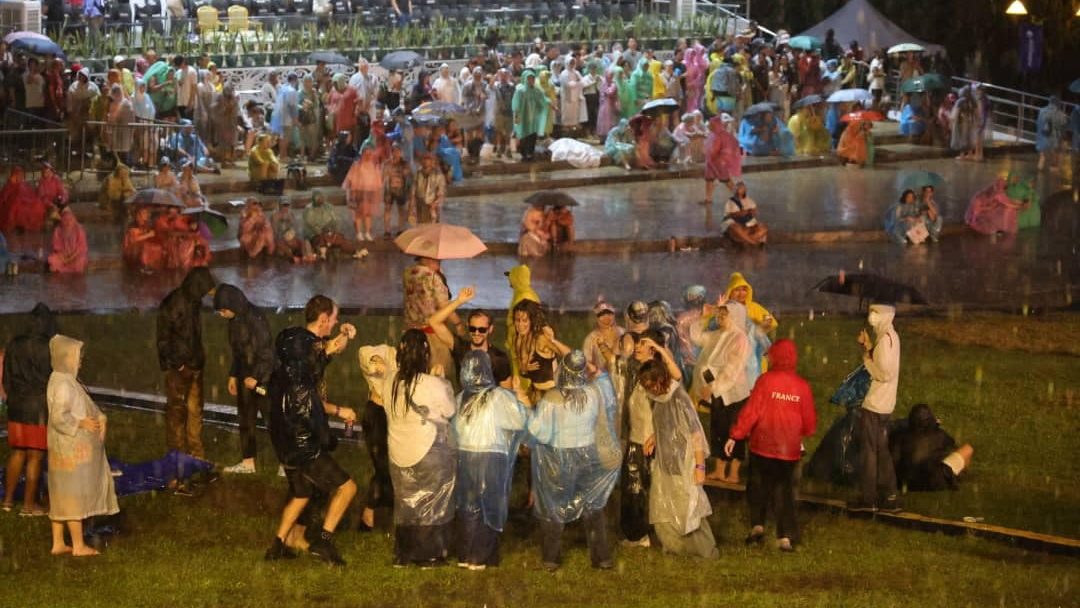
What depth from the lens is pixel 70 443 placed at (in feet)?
33.9

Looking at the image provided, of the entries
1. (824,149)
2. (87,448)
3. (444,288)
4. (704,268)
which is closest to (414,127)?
(704,268)

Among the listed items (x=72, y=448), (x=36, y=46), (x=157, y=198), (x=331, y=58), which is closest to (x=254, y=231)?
(x=157, y=198)

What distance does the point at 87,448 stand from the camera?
10375 millimetres

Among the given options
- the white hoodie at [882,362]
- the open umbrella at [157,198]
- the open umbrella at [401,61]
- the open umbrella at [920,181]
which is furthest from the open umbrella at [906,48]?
the white hoodie at [882,362]

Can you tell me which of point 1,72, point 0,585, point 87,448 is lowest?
point 0,585

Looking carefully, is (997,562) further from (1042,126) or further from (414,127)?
(1042,126)

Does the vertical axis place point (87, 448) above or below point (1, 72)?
below

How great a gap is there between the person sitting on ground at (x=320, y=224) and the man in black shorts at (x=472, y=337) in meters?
10.6

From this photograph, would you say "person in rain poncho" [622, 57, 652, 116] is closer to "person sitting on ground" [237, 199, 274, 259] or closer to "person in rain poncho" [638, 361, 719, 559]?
"person sitting on ground" [237, 199, 274, 259]

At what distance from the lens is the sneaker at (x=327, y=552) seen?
10.3 metres

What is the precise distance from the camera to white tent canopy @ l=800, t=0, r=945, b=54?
39250 millimetres

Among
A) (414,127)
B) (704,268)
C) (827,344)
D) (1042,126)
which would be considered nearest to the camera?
(827,344)

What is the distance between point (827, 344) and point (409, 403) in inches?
333

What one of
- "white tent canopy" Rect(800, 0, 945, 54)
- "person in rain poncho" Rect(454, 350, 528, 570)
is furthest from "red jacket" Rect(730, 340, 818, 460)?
"white tent canopy" Rect(800, 0, 945, 54)
